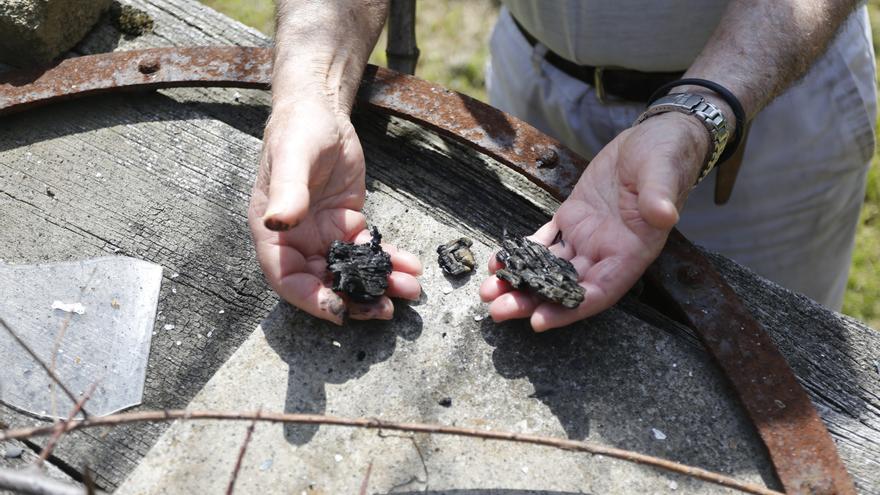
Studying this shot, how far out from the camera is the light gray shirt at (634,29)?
2.09 m

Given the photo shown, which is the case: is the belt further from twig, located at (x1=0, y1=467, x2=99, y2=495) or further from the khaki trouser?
twig, located at (x1=0, y1=467, x2=99, y2=495)

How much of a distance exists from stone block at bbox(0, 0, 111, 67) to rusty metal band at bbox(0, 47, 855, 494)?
7 centimetres

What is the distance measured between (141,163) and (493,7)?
330cm

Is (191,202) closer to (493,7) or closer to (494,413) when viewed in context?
(494,413)

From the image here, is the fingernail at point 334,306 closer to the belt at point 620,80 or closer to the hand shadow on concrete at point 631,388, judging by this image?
the hand shadow on concrete at point 631,388

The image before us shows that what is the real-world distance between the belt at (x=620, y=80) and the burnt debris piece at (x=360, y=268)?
0.99 metres

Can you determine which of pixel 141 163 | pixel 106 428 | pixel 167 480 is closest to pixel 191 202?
pixel 141 163

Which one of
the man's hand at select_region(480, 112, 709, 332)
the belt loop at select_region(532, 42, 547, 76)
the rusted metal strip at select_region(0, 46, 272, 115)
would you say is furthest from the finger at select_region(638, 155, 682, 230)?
the rusted metal strip at select_region(0, 46, 272, 115)

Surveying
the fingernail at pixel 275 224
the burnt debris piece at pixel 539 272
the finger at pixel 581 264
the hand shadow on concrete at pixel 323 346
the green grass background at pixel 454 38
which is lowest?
the green grass background at pixel 454 38

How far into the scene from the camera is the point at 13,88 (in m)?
2.06

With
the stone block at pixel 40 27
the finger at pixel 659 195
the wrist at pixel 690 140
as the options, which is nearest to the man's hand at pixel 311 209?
the finger at pixel 659 195

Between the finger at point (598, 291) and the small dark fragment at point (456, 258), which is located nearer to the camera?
the finger at point (598, 291)

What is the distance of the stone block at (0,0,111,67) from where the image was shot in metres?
2.07

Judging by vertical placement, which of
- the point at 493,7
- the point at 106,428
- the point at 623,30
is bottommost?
the point at 493,7
